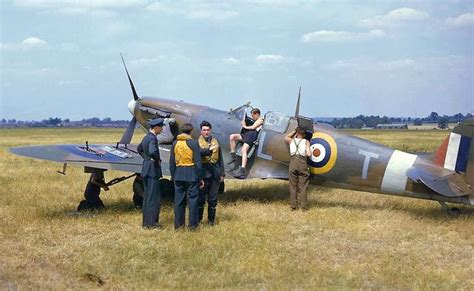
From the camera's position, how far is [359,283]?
211 inches

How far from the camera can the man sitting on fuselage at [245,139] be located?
9562 millimetres

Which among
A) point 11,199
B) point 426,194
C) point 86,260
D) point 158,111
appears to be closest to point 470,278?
point 426,194

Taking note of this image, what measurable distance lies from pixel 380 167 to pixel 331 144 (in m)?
0.92

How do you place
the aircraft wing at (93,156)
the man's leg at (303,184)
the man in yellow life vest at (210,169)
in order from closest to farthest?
the man in yellow life vest at (210,169)
the aircraft wing at (93,156)
the man's leg at (303,184)

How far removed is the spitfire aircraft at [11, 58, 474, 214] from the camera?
7879 millimetres

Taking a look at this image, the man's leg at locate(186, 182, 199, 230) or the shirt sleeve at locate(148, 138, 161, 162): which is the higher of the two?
the shirt sleeve at locate(148, 138, 161, 162)

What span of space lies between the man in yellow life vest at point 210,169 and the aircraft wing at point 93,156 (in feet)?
3.95

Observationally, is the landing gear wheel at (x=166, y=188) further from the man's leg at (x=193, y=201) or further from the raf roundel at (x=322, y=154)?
the raf roundel at (x=322, y=154)

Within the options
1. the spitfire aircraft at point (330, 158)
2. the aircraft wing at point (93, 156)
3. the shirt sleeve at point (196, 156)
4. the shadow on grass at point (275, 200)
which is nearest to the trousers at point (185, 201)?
the shirt sleeve at point (196, 156)

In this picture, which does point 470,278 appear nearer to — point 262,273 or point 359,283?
point 359,283

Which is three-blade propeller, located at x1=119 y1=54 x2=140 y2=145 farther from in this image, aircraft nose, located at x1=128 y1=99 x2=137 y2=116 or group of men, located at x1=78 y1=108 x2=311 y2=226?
group of men, located at x1=78 y1=108 x2=311 y2=226

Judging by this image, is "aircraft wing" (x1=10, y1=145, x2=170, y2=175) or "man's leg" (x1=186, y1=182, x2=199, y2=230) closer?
"man's leg" (x1=186, y1=182, x2=199, y2=230)

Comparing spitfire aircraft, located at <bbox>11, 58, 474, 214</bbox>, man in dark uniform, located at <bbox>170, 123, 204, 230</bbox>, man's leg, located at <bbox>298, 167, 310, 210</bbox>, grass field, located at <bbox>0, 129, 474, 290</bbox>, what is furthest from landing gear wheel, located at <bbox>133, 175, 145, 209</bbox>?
man's leg, located at <bbox>298, 167, 310, 210</bbox>

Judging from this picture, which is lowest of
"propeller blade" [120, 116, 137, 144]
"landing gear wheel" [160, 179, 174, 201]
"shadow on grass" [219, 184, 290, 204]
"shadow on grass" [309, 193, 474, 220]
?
"shadow on grass" [219, 184, 290, 204]
